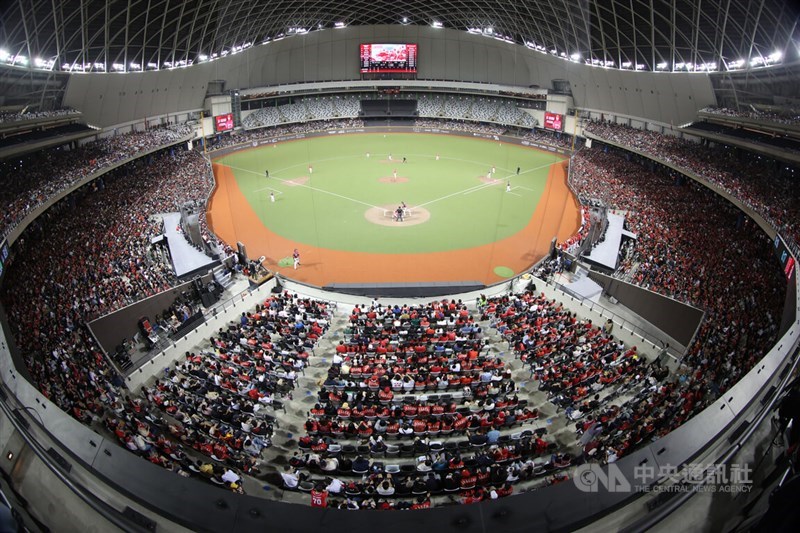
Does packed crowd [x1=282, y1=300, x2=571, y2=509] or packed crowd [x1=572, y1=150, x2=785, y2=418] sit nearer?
packed crowd [x1=282, y1=300, x2=571, y2=509]

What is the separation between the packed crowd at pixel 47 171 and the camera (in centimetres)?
2655

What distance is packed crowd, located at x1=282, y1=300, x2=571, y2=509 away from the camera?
1123 centimetres

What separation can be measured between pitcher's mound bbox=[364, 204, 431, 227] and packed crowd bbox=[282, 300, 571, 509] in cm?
2055

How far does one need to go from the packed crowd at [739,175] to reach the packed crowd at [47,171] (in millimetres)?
40887

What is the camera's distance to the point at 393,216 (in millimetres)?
39906

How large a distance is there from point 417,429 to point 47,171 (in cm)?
3629

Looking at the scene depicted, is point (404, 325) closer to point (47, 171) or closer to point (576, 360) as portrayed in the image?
point (576, 360)

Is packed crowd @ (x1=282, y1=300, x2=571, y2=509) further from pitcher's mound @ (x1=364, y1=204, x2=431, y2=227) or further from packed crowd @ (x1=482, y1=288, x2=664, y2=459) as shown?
pitcher's mound @ (x1=364, y1=204, x2=431, y2=227)

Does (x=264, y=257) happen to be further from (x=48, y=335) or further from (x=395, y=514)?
(x=395, y=514)

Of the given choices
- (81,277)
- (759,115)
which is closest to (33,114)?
(81,277)

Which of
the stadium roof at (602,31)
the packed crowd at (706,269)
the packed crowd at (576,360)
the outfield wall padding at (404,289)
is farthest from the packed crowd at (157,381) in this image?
the stadium roof at (602,31)

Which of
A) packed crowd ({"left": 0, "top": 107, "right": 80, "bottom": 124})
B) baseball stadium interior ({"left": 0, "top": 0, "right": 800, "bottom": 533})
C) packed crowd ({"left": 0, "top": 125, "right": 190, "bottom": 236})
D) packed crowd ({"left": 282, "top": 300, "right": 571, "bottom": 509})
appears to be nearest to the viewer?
baseball stadium interior ({"left": 0, "top": 0, "right": 800, "bottom": 533})

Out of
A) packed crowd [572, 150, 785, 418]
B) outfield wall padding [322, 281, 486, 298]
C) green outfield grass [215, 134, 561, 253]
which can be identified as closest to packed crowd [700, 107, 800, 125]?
packed crowd [572, 150, 785, 418]

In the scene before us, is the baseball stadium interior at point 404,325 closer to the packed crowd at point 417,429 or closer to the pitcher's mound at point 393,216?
the packed crowd at point 417,429
